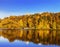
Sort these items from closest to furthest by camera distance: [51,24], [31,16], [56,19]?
1. [51,24]
2. [56,19]
3. [31,16]

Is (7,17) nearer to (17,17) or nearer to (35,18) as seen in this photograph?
(17,17)

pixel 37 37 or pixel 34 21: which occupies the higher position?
pixel 34 21

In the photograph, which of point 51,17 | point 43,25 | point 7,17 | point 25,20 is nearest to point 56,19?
point 51,17

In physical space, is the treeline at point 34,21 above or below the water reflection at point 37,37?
above

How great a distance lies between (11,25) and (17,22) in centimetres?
398

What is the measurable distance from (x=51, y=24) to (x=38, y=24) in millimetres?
4978

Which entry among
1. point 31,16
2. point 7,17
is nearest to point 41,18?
point 31,16

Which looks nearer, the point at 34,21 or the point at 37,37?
the point at 37,37

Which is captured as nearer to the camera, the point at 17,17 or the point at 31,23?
the point at 31,23

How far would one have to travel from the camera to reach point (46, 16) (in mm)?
80250

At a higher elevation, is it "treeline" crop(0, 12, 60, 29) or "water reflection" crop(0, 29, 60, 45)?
"treeline" crop(0, 12, 60, 29)

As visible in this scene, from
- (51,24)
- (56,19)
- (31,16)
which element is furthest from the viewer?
(31,16)

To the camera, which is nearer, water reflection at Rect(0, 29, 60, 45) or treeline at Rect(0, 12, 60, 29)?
water reflection at Rect(0, 29, 60, 45)

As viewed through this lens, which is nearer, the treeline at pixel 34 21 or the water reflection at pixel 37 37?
the water reflection at pixel 37 37
